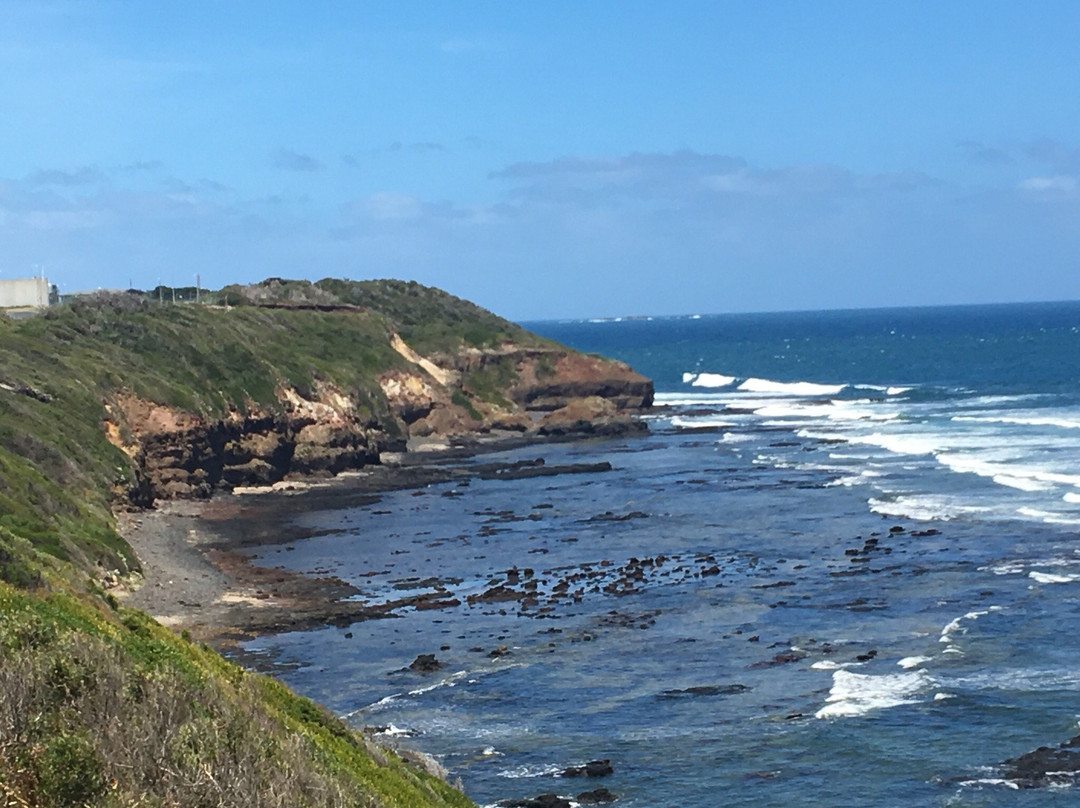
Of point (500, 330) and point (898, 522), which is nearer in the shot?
point (898, 522)

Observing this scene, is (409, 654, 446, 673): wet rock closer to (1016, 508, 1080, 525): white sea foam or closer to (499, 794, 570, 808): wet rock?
(499, 794, 570, 808): wet rock

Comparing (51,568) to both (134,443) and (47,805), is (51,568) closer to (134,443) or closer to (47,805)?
(47,805)

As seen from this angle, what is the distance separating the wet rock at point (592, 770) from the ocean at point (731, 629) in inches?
12.5

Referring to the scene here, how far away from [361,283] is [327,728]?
136789 millimetres

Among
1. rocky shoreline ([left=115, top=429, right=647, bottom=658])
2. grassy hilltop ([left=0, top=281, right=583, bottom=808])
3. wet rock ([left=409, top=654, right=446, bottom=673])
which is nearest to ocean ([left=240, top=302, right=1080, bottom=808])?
wet rock ([left=409, top=654, right=446, bottom=673])

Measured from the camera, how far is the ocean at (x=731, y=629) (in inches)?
1212

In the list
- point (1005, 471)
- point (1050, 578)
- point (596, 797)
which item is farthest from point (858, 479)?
point (596, 797)

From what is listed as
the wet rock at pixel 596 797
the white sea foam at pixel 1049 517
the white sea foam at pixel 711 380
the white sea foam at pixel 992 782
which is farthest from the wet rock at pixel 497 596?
the white sea foam at pixel 711 380

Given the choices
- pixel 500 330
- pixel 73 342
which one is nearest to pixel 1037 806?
pixel 73 342

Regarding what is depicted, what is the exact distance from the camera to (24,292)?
10488cm

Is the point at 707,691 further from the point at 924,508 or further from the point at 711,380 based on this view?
the point at 711,380

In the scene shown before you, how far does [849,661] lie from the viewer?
125 ft

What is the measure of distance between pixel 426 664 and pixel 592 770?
9.89 m

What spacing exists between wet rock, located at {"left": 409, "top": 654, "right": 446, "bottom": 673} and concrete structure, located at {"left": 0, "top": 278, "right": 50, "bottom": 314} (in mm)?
72790
